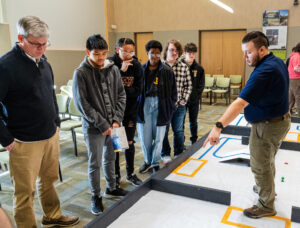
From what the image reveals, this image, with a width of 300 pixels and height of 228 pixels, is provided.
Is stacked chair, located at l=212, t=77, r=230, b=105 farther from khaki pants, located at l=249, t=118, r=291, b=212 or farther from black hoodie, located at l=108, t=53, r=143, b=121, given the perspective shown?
khaki pants, located at l=249, t=118, r=291, b=212

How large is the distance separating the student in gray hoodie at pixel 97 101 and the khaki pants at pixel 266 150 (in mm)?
1051

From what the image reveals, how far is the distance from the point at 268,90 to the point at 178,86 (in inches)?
61.0

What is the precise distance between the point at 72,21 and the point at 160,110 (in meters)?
5.70

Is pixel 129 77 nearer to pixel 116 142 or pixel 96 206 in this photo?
pixel 116 142

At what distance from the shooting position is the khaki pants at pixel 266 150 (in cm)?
177

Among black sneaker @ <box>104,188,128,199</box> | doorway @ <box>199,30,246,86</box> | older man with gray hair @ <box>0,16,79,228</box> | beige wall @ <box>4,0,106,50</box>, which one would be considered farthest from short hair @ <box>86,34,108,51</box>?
doorway @ <box>199,30,246,86</box>

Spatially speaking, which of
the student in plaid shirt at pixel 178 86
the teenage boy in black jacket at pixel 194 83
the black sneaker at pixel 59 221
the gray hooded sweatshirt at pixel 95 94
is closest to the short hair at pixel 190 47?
the teenage boy in black jacket at pixel 194 83

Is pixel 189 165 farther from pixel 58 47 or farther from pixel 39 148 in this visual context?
pixel 58 47

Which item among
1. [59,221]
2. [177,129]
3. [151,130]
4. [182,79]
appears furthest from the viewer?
[177,129]

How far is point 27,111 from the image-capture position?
1.73 meters

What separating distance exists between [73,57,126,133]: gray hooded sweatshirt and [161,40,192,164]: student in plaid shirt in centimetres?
98

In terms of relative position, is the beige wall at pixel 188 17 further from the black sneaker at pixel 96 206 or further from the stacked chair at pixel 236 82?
the black sneaker at pixel 96 206

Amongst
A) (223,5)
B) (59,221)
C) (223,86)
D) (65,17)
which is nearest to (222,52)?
(223,5)

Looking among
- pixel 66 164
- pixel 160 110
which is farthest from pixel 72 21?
pixel 160 110
